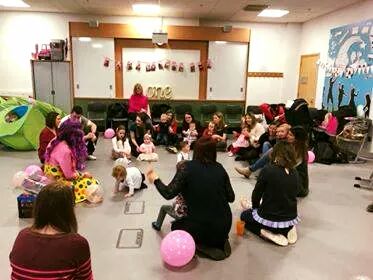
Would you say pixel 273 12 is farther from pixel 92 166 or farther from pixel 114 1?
pixel 92 166

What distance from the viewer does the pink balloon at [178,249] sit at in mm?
2475

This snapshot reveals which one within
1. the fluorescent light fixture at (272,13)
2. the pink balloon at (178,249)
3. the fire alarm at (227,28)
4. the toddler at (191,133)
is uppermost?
the fluorescent light fixture at (272,13)

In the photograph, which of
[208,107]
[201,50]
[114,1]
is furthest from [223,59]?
[114,1]

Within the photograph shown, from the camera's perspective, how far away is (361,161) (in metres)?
6.06

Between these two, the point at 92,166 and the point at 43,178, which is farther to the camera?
the point at 92,166

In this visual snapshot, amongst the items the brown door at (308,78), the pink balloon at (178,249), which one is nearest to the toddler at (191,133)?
the brown door at (308,78)

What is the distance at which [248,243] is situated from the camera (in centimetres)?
296

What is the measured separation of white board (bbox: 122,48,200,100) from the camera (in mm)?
8359

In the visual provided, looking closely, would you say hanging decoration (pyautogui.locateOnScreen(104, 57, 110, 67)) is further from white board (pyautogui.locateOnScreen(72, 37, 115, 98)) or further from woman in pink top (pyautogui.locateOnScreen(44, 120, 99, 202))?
woman in pink top (pyautogui.locateOnScreen(44, 120, 99, 202))

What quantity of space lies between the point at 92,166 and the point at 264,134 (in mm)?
2772

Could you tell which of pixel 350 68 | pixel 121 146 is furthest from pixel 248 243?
pixel 350 68

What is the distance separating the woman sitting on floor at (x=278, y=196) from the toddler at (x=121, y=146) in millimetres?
3076

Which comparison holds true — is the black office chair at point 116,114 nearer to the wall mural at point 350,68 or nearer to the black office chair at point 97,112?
the black office chair at point 97,112

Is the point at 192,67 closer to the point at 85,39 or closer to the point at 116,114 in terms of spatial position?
the point at 116,114
